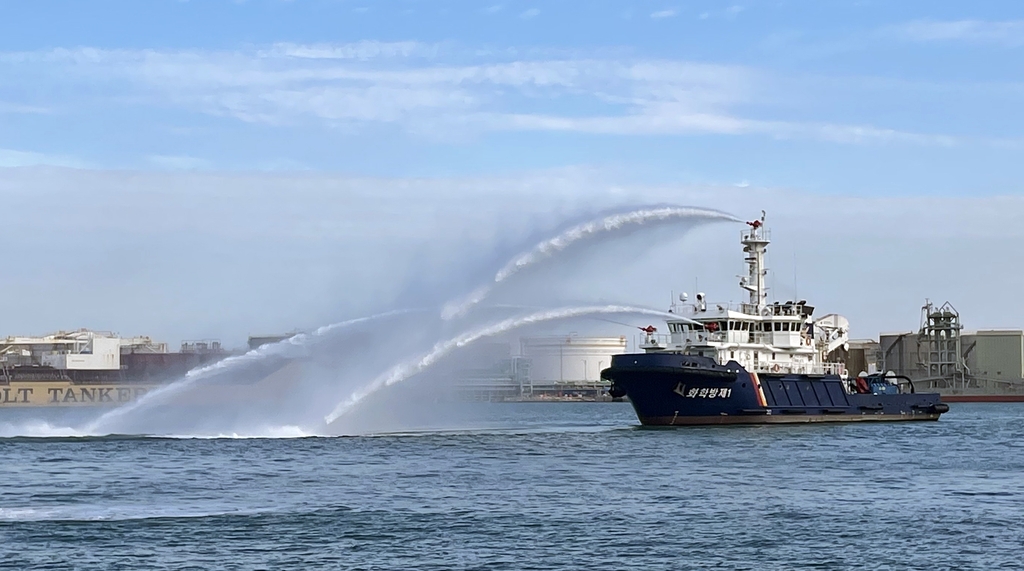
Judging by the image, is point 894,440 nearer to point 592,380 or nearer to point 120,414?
point 120,414

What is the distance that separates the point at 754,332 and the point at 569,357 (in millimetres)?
123366

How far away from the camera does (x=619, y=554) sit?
28.2 meters

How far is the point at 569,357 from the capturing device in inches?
7653

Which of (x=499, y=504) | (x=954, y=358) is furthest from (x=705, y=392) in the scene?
(x=954, y=358)

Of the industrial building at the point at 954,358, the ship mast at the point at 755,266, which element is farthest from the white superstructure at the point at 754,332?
the industrial building at the point at 954,358

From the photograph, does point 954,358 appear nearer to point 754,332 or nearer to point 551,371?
point 551,371

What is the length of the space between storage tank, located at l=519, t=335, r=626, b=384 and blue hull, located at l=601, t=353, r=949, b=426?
120 meters

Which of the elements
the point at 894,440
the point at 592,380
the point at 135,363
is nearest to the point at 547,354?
the point at 592,380

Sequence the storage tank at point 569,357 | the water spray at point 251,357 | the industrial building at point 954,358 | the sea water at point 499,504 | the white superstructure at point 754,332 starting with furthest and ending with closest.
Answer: the storage tank at point 569,357 → the industrial building at point 954,358 → the white superstructure at point 754,332 → the water spray at point 251,357 → the sea water at point 499,504

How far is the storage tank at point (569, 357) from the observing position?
632 ft

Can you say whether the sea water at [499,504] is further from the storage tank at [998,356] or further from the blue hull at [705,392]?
the storage tank at [998,356]

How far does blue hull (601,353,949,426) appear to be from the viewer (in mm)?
64562

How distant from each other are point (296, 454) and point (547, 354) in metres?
Answer: 146

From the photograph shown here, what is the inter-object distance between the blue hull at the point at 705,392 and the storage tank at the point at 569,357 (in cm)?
11995
